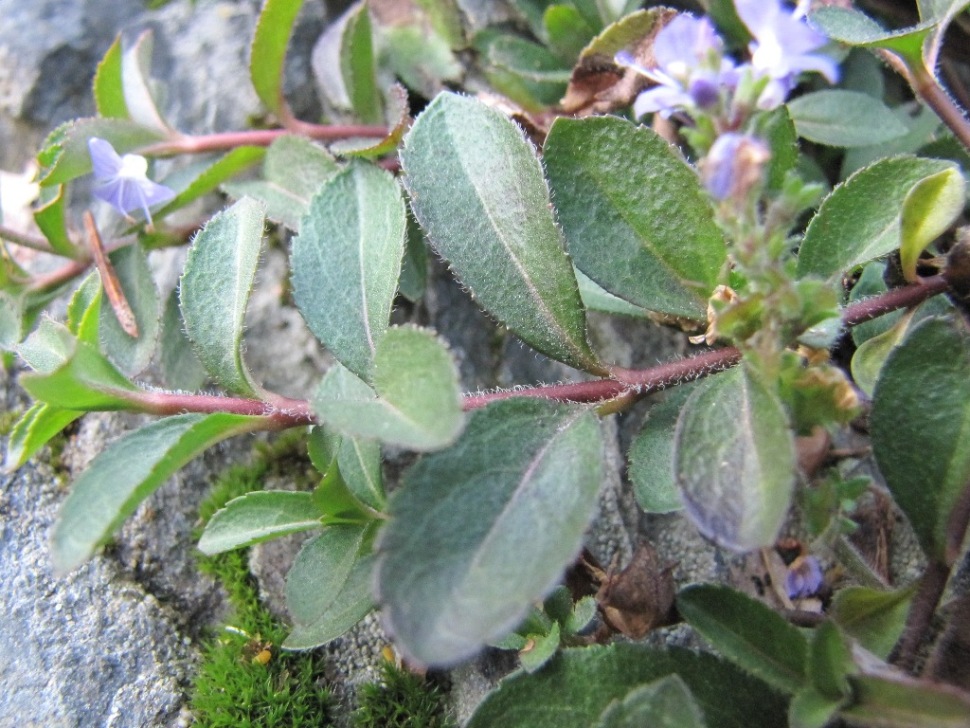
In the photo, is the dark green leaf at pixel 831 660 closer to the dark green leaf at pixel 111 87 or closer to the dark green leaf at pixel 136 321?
the dark green leaf at pixel 136 321

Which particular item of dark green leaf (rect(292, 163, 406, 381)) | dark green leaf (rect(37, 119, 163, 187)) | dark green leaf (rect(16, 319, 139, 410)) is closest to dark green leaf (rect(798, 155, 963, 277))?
dark green leaf (rect(292, 163, 406, 381))

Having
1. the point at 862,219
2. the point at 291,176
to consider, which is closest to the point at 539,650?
the point at 862,219

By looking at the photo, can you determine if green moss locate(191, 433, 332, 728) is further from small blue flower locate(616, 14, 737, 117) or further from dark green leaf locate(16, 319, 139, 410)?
small blue flower locate(616, 14, 737, 117)

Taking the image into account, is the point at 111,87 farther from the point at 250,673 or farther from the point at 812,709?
the point at 812,709

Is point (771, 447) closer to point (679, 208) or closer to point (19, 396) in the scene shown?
point (679, 208)

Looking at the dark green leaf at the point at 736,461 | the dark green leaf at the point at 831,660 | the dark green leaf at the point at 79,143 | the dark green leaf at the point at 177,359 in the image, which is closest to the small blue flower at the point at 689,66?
the dark green leaf at the point at 736,461

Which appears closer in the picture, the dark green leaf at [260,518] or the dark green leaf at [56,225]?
the dark green leaf at [260,518]

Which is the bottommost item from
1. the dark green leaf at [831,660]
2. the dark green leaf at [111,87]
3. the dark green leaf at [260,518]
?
the dark green leaf at [260,518]
